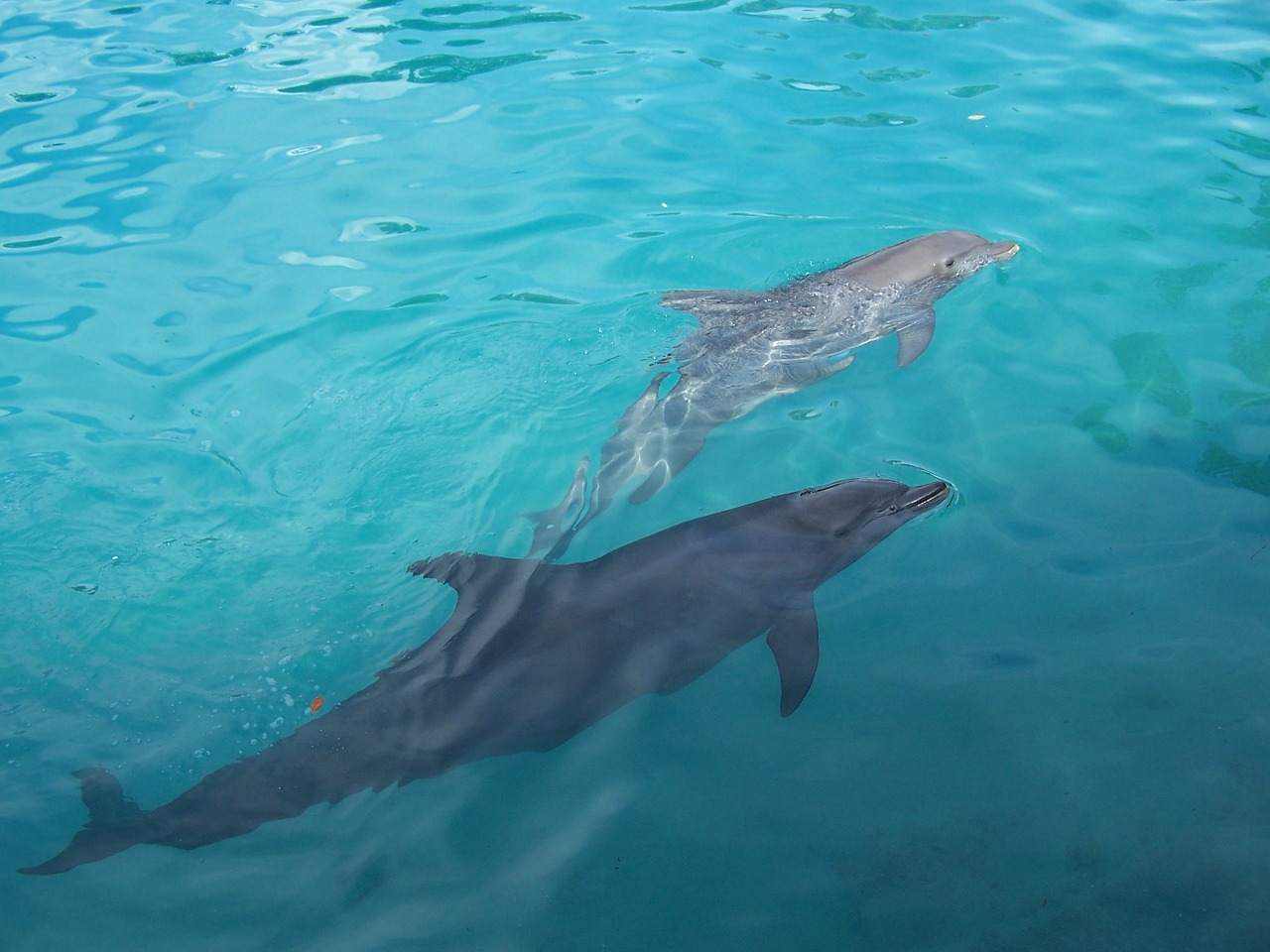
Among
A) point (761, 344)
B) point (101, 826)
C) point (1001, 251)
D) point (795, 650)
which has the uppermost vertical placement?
point (1001, 251)

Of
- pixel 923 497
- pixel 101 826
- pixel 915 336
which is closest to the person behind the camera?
pixel 101 826

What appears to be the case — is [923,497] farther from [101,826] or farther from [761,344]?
[101,826]

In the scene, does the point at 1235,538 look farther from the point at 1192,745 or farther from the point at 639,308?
the point at 639,308

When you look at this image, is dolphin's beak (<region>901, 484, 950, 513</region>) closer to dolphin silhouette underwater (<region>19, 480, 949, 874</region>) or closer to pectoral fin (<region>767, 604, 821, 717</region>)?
dolphin silhouette underwater (<region>19, 480, 949, 874</region>)

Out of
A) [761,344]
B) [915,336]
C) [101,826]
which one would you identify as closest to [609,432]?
[761,344]

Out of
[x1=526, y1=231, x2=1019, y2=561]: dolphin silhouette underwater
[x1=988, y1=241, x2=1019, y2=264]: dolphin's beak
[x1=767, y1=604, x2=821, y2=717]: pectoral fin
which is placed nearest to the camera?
[x1=767, y1=604, x2=821, y2=717]: pectoral fin

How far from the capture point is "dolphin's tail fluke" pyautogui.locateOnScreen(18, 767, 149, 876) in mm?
3891

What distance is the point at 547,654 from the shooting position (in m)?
4.23

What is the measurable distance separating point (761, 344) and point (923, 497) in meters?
2.02

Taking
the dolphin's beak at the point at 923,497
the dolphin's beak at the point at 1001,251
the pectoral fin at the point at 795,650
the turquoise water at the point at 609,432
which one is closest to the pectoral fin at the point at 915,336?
the turquoise water at the point at 609,432

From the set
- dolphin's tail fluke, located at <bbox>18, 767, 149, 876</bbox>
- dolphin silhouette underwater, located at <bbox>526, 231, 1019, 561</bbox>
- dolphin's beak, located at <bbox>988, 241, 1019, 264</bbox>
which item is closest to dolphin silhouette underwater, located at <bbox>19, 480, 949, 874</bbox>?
dolphin's tail fluke, located at <bbox>18, 767, 149, 876</bbox>

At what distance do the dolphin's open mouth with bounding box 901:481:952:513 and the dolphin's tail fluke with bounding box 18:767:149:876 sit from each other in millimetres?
4123

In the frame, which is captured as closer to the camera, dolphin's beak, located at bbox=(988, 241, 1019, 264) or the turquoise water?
the turquoise water

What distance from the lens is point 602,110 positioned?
33.0 ft
